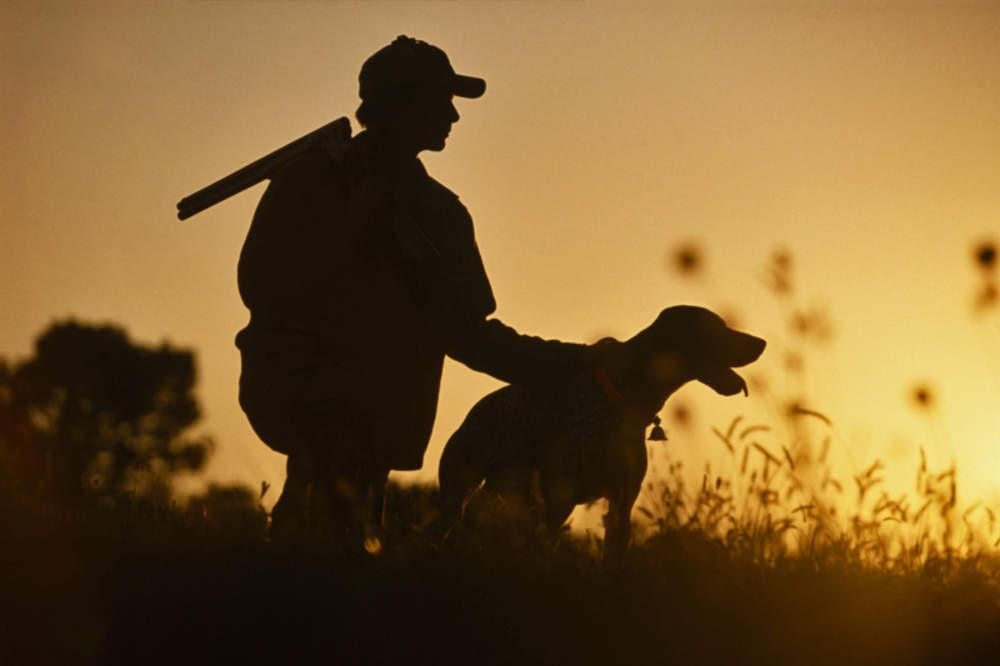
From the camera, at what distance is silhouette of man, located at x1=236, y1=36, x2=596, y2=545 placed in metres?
6.62

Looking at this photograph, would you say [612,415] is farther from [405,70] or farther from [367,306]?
[405,70]

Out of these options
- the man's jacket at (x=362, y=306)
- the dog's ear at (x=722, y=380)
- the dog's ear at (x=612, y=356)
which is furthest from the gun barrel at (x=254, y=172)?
the dog's ear at (x=722, y=380)

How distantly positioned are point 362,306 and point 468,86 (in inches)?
46.3

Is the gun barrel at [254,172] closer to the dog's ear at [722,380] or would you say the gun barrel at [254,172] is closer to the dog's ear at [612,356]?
the dog's ear at [612,356]

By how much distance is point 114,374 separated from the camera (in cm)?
3462

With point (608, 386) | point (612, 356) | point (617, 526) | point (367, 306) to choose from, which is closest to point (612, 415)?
point (608, 386)

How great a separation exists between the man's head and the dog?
192 centimetres

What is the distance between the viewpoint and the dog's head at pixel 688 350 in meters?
8.66

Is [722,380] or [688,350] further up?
[688,350]

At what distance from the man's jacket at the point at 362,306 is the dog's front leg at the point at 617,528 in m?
0.90

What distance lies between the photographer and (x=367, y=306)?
22.1 feet

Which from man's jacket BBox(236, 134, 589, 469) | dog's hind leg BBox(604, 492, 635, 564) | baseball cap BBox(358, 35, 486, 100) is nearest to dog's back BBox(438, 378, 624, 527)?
dog's hind leg BBox(604, 492, 635, 564)

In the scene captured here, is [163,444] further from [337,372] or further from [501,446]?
[337,372]

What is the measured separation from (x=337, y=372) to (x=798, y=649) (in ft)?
8.12
